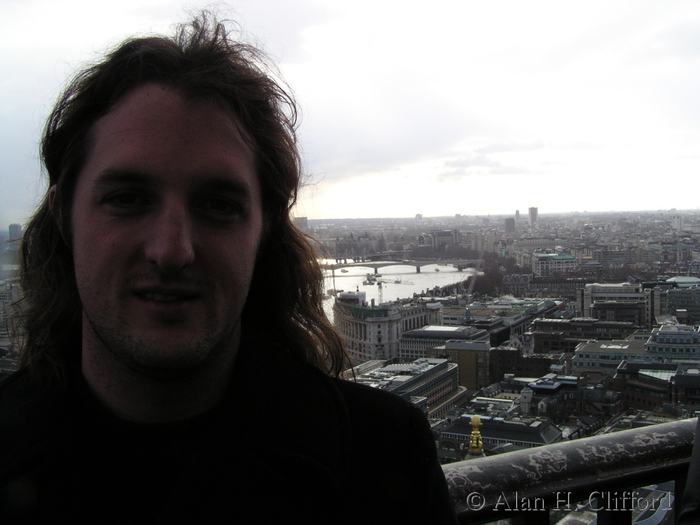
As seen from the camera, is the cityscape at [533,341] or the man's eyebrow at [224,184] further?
the cityscape at [533,341]

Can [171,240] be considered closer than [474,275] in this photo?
Yes

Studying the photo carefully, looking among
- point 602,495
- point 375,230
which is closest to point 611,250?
point 375,230

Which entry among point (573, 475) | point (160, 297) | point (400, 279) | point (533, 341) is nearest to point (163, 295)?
point (160, 297)

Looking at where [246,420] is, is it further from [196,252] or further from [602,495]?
[602,495]

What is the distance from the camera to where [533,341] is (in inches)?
258

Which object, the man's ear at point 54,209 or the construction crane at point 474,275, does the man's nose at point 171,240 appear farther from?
the construction crane at point 474,275

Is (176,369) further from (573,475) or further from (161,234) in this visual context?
(573,475)

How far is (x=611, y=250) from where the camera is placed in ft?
52.5

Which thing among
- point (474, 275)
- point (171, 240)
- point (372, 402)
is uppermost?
point (171, 240)

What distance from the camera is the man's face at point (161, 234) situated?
1.21 feet

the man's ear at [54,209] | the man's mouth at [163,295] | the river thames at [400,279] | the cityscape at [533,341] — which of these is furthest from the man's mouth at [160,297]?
the river thames at [400,279]

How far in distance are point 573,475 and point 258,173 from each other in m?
0.41

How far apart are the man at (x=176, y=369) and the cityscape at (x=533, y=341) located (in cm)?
16

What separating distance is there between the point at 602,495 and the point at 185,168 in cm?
51
